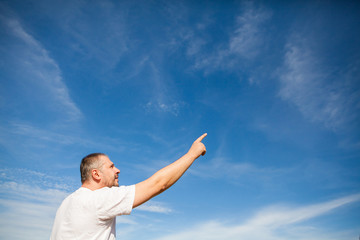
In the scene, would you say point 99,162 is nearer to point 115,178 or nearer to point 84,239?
point 115,178

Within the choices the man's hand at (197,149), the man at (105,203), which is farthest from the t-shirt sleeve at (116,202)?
the man's hand at (197,149)

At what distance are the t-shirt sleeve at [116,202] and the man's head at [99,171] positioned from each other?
0.96 m

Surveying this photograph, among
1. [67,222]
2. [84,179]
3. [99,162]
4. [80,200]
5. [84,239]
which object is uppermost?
[99,162]

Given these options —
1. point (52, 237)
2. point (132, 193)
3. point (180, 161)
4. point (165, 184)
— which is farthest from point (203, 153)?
point (52, 237)

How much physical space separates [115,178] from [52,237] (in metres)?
1.61

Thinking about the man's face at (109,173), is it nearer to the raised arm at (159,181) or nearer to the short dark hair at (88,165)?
the short dark hair at (88,165)

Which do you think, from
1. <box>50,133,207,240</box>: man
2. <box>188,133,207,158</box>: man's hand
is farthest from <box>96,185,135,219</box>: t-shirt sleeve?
<box>188,133,207,158</box>: man's hand

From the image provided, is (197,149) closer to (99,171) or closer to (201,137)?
(201,137)

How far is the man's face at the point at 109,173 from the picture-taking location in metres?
5.30

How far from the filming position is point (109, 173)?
17.6 feet

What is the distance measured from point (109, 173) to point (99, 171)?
0.21 m

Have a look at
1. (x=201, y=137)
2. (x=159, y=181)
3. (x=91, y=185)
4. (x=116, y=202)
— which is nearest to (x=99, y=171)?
(x=91, y=185)

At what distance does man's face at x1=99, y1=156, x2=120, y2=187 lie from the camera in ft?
17.4

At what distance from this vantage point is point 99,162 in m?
5.41
